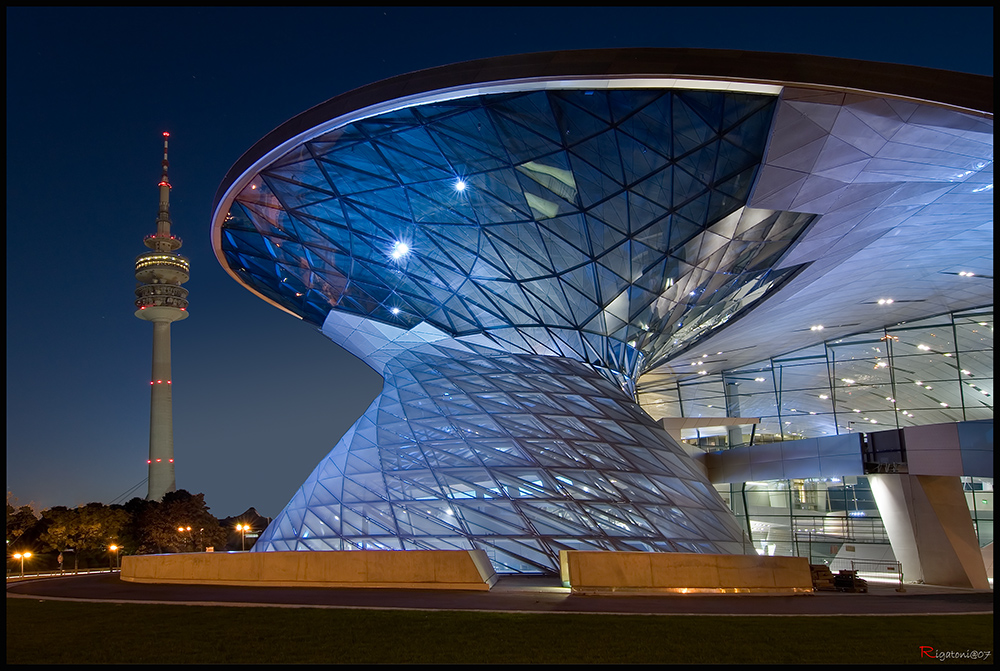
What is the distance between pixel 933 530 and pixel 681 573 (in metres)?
16.2

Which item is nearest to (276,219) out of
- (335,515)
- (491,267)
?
(491,267)

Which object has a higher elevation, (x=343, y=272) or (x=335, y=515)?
(x=343, y=272)

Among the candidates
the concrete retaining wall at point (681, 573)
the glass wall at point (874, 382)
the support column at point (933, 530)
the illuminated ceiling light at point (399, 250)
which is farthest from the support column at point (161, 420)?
the concrete retaining wall at point (681, 573)

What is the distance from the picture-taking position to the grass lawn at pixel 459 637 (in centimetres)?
831

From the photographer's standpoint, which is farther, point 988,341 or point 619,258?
point 988,341

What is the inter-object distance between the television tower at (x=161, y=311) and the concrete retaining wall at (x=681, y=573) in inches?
3723

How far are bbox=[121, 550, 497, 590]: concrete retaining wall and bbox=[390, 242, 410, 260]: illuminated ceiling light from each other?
514 inches

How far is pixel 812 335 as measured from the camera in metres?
43.1

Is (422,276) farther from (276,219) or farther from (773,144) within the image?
(773,144)

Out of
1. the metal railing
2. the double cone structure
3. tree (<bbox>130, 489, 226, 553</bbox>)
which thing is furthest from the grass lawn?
tree (<bbox>130, 489, 226, 553</bbox>)

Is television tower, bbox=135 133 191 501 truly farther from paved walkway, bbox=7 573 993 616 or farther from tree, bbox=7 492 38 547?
paved walkway, bbox=7 573 993 616

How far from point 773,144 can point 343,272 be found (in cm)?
1823

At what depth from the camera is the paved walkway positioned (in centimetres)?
1327

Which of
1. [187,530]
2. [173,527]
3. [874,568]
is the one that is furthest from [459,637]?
[187,530]
